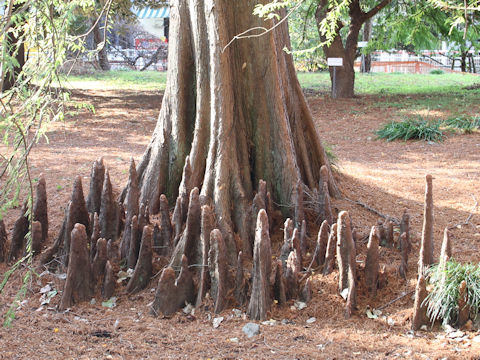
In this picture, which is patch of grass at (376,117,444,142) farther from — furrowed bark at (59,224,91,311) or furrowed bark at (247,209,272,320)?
furrowed bark at (59,224,91,311)

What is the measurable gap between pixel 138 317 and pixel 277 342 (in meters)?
1.19

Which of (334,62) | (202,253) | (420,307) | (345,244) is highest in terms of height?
(334,62)

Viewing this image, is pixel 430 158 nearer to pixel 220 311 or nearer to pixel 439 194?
pixel 439 194

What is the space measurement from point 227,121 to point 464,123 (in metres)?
8.39

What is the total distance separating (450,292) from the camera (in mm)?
4047

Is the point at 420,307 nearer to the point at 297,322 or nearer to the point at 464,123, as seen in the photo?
the point at 297,322

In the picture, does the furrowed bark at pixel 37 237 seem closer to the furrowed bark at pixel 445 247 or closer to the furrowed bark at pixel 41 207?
the furrowed bark at pixel 41 207

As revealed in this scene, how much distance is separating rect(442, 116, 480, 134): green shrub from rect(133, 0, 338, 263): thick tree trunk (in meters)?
6.94

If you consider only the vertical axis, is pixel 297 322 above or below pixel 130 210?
below

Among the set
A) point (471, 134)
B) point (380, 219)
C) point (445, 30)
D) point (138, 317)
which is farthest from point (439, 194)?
point (445, 30)

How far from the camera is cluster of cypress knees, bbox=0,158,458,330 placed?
437cm

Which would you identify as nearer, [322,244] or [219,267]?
[219,267]

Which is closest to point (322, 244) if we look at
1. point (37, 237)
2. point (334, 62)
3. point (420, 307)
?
point (420, 307)

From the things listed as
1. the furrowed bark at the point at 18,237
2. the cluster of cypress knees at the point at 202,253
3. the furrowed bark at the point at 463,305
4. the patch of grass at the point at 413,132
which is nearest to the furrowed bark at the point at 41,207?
the cluster of cypress knees at the point at 202,253
